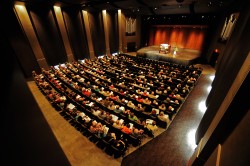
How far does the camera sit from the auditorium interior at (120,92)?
1228 millimetres

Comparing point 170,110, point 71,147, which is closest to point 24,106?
point 71,147

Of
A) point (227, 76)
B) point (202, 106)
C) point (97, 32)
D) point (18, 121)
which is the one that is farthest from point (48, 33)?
point (202, 106)

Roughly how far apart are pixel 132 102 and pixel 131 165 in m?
3.79

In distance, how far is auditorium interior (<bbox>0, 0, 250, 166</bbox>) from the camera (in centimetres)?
123

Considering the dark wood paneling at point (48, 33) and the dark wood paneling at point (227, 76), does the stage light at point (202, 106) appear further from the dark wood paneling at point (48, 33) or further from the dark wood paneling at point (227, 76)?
the dark wood paneling at point (48, 33)

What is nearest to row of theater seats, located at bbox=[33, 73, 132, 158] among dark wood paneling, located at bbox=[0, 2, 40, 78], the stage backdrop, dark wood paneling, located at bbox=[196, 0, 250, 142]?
dark wood paneling, located at bbox=[196, 0, 250, 142]

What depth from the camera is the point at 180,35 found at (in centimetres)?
2167

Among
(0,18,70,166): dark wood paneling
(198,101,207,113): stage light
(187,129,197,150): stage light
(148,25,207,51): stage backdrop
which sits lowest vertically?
(187,129,197,150): stage light

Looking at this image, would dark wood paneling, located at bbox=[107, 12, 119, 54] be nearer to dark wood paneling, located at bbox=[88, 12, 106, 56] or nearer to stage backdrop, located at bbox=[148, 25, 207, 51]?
dark wood paneling, located at bbox=[88, 12, 106, 56]

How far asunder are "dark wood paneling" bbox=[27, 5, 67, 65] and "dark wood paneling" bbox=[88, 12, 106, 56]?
15.8ft

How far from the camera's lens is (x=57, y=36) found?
49.7 feet

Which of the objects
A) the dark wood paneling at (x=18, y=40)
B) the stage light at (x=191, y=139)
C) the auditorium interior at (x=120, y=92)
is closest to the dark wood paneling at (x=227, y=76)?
the auditorium interior at (x=120, y=92)

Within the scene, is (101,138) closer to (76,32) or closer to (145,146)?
(145,146)

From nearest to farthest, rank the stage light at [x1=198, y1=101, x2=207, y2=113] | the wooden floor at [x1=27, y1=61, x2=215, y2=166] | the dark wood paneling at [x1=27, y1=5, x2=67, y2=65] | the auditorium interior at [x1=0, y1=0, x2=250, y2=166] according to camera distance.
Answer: the auditorium interior at [x1=0, y1=0, x2=250, y2=166]
the wooden floor at [x1=27, y1=61, x2=215, y2=166]
the stage light at [x1=198, y1=101, x2=207, y2=113]
the dark wood paneling at [x1=27, y1=5, x2=67, y2=65]
